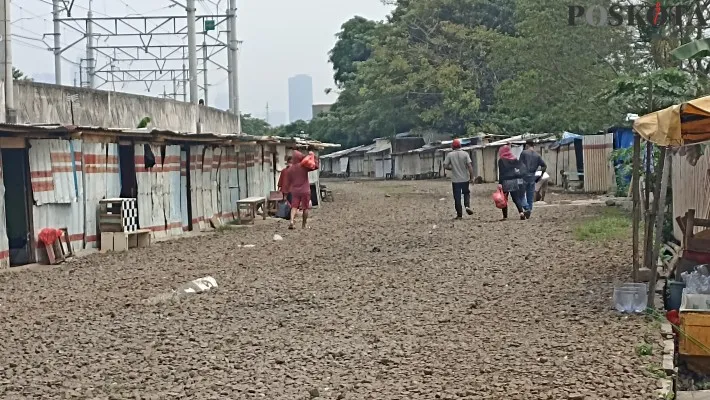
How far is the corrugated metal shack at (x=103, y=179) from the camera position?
14.5m

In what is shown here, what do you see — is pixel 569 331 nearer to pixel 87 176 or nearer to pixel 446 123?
pixel 87 176

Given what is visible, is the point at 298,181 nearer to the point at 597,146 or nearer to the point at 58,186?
the point at 58,186

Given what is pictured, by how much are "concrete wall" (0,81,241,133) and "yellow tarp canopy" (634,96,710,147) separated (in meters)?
11.9

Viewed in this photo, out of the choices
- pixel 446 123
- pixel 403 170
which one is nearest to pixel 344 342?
pixel 446 123

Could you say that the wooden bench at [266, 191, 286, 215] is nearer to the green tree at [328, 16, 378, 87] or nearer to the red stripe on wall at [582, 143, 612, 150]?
the red stripe on wall at [582, 143, 612, 150]

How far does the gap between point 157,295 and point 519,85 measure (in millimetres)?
20707

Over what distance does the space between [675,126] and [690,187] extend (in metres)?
3.82

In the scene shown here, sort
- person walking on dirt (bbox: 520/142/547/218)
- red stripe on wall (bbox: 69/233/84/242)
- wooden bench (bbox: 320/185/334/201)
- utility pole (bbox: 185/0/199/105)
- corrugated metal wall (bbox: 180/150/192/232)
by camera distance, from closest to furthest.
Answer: red stripe on wall (bbox: 69/233/84/242) < person walking on dirt (bbox: 520/142/547/218) < corrugated metal wall (bbox: 180/150/192/232) < utility pole (bbox: 185/0/199/105) < wooden bench (bbox: 320/185/334/201)

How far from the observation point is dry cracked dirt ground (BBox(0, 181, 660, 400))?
6.37 metres

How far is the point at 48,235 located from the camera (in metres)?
14.7

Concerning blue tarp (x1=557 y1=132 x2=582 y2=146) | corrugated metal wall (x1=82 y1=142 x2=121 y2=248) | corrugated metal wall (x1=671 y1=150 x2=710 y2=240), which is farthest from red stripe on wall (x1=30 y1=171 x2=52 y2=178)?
blue tarp (x1=557 y1=132 x2=582 y2=146)

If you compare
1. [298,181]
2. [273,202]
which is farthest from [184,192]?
[273,202]

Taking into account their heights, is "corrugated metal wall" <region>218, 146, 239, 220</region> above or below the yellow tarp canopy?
below

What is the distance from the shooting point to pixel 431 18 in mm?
52656
